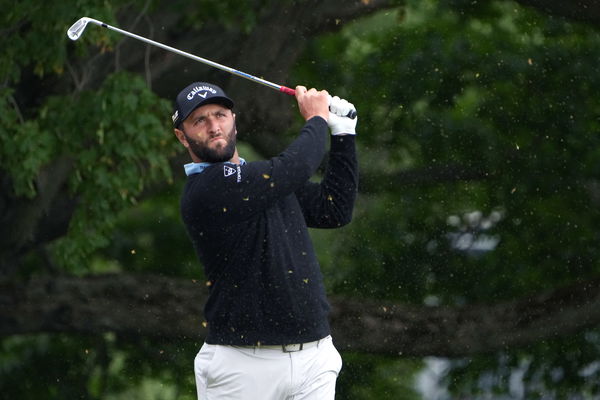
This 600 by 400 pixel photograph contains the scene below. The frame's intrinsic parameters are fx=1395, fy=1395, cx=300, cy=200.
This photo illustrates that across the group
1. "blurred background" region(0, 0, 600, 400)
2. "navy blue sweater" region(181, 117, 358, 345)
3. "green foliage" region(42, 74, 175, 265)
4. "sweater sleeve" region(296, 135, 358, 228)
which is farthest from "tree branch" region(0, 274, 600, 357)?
"navy blue sweater" region(181, 117, 358, 345)

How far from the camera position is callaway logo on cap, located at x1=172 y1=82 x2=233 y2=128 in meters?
4.29

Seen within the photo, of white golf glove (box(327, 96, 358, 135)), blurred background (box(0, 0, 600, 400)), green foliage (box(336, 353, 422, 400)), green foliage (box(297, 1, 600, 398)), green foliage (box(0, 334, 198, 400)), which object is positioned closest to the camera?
white golf glove (box(327, 96, 358, 135))

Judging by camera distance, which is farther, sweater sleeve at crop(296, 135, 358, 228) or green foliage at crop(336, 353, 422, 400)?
green foliage at crop(336, 353, 422, 400)

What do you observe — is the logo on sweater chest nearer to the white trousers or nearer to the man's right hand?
the man's right hand

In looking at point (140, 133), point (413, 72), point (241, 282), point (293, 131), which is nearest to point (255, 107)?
point (293, 131)

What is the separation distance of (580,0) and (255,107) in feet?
7.77

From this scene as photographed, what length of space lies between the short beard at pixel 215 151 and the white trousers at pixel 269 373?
0.58 m

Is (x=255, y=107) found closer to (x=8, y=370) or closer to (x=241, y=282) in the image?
(x=8, y=370)

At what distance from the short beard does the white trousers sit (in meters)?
0.58

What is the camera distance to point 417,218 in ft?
34.4

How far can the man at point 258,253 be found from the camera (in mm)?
4191

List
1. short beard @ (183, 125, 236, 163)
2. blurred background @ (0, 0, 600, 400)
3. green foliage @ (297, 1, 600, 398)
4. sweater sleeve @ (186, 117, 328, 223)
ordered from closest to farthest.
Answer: sweater sleeve @ (186, 117, 328, 223) → short beard @ (183, 125, 236, 163) → blurred background @ (0, 0, 600, 400) → green foliage @ (297, 1, 600, 398)

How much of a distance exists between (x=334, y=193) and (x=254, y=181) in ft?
1.37

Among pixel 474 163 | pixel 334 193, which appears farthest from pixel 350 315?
pixel 334 193
